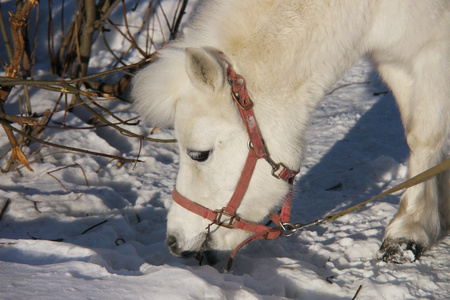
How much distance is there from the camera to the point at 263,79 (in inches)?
78.5

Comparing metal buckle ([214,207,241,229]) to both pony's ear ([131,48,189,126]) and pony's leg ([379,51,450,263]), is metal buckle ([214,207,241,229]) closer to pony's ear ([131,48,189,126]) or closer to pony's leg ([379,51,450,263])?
pony's ear ([131,48,189,126])

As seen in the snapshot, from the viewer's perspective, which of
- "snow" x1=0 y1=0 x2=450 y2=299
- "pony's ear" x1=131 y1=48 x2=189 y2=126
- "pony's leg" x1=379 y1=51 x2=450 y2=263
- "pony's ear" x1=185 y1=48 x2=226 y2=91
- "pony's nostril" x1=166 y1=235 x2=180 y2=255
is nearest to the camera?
"snow" x1=0 y1=0 x2=450 y2=299

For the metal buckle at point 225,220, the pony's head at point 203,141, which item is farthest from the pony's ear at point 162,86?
the metal buckle at point 225,220

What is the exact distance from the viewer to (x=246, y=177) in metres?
2.09

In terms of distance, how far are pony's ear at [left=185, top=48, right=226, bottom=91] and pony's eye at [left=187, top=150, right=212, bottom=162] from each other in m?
0.32

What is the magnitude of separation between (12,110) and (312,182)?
2859 mm

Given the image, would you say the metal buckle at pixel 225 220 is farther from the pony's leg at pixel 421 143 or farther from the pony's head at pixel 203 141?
Result: the pony's leg at pixel 421 143

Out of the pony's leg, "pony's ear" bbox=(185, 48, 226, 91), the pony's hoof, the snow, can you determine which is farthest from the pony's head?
the pony's leg

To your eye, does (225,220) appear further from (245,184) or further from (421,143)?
(421,143)

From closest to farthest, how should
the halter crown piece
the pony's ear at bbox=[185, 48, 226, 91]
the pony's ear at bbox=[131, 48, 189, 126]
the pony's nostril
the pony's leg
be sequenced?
the pony's ear at bbox=[185, 48, 226, 91] → the halter crown piece → the pony's ear at bbox=[131, 48, 189, 126] → the pony's nostril → the pony's leg

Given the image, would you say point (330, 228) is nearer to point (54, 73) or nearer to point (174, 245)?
point (174, 245)

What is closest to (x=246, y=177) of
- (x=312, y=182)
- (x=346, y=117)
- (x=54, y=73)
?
(x=312, y=182)

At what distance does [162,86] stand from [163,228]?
3.62 ft

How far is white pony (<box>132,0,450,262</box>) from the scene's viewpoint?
199 centimetres
